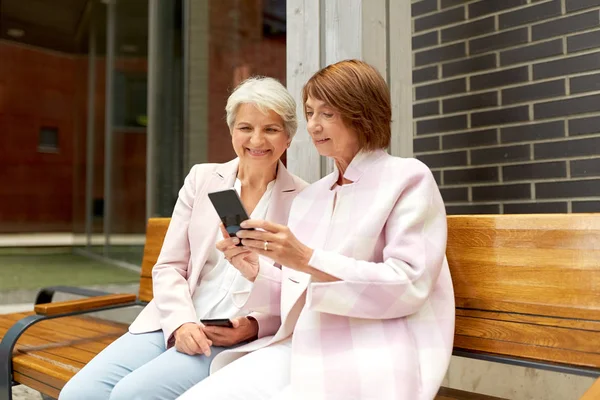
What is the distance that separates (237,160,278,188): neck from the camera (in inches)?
93.1

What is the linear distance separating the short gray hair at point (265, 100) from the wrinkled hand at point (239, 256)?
22.3 inches

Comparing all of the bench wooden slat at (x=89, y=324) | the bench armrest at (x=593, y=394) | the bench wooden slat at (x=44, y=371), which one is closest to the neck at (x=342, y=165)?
the bench armrest at (x=593, y=394)

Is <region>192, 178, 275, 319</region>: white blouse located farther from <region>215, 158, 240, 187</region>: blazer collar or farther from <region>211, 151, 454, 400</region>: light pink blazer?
<region>211, 151, 454, 400</region>: light pink blazer

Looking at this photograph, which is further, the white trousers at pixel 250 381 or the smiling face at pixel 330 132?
the smiling face at pixel 330 132

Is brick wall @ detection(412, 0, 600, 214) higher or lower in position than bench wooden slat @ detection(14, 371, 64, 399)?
higher

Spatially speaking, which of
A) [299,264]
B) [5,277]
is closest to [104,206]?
[5,277]

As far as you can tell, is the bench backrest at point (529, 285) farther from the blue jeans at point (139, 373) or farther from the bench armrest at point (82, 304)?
the bench armrest at point (82, 304)

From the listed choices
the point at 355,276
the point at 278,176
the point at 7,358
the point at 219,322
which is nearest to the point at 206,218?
the point at 278,176

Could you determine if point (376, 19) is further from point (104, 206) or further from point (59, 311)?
point (104, 206)

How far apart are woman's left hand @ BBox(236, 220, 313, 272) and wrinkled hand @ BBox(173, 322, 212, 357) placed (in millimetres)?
584

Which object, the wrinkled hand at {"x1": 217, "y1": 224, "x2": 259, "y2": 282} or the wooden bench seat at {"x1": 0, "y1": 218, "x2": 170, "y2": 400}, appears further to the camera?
the wooden bench seat at {"x1": 0, "y1": 218, "x2": 170, "y2": 400}

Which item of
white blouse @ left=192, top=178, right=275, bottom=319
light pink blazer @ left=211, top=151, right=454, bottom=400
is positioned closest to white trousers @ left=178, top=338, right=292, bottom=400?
light pink blazer @ left=211, top=151, right=454, bottom=400

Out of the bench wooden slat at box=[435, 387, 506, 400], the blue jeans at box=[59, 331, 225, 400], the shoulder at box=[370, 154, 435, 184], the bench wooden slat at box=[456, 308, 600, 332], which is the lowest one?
the bench wooden slat at box=[435, 387, 506, 400]

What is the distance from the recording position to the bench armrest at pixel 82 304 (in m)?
2.79
